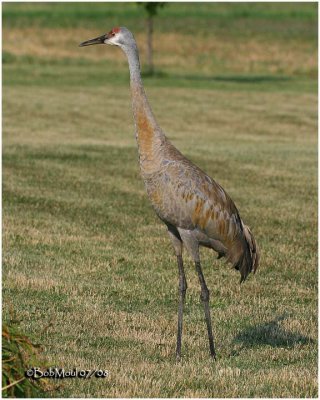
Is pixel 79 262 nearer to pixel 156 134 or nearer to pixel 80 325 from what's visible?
pixel 80 325

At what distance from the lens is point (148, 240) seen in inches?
562

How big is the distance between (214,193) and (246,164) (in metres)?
14.8

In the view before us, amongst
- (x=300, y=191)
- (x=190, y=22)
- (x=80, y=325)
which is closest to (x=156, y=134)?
(x=80, y=325)

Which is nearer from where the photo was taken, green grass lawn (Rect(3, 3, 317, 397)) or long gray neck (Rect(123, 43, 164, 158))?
long gray neck (Rect(123, 43, 164, 158))

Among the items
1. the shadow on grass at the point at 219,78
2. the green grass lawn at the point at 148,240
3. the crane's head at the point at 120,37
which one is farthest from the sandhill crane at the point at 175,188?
the shadow on grass at the point at 219,78

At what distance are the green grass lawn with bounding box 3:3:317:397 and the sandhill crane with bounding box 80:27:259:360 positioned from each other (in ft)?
2.40

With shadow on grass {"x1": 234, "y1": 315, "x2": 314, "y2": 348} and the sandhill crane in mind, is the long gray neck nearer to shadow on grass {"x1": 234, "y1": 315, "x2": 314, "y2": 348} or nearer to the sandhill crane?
the sandhill crane

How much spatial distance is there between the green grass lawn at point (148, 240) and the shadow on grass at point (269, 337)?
1.0 inches

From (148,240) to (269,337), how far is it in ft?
16.7

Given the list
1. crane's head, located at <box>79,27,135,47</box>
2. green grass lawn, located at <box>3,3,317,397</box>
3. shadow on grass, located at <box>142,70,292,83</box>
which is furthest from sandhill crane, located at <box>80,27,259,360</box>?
shadow on grass, located at <box>142,70,292,83</box>

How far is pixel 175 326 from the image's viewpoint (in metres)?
9.55

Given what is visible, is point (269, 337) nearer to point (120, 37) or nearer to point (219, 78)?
point (120, 37)

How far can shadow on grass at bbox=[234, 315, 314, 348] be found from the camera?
9180 mm

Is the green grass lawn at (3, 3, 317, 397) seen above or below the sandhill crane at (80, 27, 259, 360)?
below
